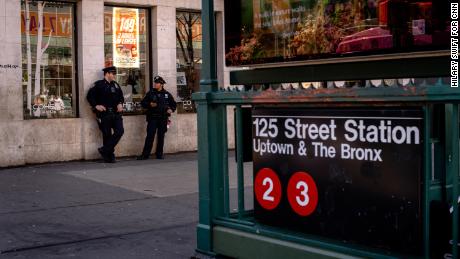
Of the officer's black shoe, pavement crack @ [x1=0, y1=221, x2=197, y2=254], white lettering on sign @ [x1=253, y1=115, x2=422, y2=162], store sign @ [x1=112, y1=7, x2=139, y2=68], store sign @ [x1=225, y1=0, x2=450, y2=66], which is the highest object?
store sign @ [x1=112, y1=7, x2=139, y2=68]

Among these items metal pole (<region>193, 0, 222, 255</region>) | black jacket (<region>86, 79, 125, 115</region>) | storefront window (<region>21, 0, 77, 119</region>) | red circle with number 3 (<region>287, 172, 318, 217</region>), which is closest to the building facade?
storefront window (<region>21, 0, 77, 119</region>)

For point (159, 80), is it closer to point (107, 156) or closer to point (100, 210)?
point (107, 156)

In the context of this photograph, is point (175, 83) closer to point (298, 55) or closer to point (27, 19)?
point (27, 19)

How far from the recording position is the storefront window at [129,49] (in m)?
14.1

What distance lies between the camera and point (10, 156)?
40.7 ft

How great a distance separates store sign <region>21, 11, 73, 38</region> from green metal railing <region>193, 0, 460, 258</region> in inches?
343

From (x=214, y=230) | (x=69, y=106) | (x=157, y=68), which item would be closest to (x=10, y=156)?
(x=69, y=106)

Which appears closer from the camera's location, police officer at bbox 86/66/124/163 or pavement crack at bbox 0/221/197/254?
pavement crack at bbox 0/221/197/254

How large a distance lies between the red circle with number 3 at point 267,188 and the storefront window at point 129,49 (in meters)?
9.93

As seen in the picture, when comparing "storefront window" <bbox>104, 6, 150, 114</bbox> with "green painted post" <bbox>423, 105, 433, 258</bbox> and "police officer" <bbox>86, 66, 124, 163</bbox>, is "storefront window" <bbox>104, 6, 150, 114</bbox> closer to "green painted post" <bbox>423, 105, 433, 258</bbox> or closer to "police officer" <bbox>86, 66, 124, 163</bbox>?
"police officer" <bbox>86, 66, 124, 163</bbox>

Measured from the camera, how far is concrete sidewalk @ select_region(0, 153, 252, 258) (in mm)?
6270

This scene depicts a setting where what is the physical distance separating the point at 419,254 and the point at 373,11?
1.47 metres

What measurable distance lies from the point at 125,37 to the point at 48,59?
1.86 meters

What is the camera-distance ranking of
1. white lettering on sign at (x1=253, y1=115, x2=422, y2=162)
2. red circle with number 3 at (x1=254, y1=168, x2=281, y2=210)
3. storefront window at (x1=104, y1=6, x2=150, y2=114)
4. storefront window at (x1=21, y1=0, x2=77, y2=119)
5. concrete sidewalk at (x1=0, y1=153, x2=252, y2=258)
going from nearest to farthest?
white lettering on sign at (x1=253, y1=115, x2=422, y2=162) < red circle with number 3 at (x1=254, y1=168, x2=281, y2=210) < concrete sidewalk at (x1=0, y1=153, x2=252, y2=258) < storefront window at (x1=21, y1=0, x2=77, y2=119) < storefront window at (x1=104, y1=6, x2=150, y2=114)
